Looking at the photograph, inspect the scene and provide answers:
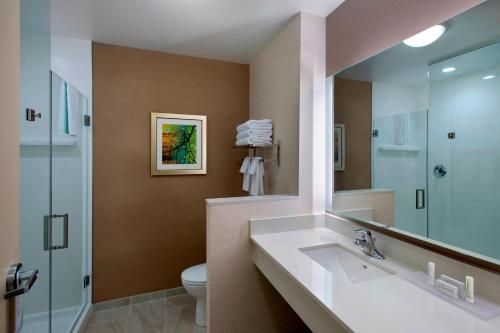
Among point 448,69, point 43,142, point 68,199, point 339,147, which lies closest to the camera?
point 448,69

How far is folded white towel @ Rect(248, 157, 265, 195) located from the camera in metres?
2.24

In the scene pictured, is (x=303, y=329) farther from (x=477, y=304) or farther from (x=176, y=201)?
(x=176, y=201)

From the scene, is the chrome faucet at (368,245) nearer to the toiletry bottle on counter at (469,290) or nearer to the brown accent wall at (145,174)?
the toiletry bottle on counter at (469,290)

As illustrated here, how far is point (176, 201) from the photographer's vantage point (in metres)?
2.54

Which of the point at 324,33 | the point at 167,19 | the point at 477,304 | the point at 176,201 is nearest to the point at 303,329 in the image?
the point at 477,304

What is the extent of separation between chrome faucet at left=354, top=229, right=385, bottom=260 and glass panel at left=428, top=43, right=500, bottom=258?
28 cm

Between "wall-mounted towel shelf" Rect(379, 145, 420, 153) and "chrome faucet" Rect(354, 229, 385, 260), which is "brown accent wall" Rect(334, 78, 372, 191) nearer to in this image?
"wall-mounted towel shelf" Rect(379, 145, 420, 153)

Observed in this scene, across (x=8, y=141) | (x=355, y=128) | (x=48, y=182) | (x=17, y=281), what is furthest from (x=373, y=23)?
(x=48, y=182)

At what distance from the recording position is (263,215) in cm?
175

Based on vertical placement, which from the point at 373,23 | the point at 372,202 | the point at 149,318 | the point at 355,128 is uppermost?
the point at 373,23

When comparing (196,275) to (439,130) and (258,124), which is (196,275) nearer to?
(258,124)

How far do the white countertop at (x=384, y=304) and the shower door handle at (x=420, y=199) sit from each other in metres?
0.33

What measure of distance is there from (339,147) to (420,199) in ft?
2.14

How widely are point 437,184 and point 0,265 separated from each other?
1776mm
